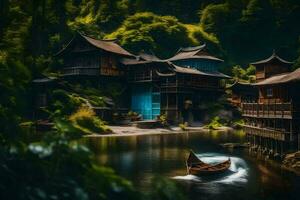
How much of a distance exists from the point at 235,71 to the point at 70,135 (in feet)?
337

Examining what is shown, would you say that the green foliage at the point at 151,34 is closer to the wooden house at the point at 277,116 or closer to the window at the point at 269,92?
the wooden house at the point at 277,116

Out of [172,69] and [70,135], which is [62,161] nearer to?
[70,135]

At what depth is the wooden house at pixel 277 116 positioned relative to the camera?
3766 cm

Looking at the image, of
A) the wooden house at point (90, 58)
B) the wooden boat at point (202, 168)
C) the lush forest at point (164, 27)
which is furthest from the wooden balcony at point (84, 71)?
the wooden boat at point (202, 168)

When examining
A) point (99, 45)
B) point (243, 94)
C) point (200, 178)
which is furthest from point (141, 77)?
point (200, 178)

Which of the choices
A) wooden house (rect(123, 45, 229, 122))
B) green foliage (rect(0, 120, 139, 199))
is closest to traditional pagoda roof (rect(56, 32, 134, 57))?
wooden house (rect(123, 45, 229, 122))

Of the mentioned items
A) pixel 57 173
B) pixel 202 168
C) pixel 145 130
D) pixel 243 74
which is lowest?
pixel 202 168

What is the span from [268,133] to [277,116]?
2922mm

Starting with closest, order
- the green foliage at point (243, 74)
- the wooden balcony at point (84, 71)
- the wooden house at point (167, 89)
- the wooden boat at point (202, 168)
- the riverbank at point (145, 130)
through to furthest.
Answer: the wooden boat at point (202, 168), the riverbank at point (145, 130), the wooden balcony at point (84, 71), the wooden house at point (167, 89), the green foliage at point (243, 74)

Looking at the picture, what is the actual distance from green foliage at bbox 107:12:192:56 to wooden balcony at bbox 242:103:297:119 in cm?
5515

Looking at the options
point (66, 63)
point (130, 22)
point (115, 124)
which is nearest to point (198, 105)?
point (115, 124)

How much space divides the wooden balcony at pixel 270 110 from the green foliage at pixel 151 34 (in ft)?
181

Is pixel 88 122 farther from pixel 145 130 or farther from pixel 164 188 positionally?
pixel 164 188

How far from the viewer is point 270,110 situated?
136 ft
